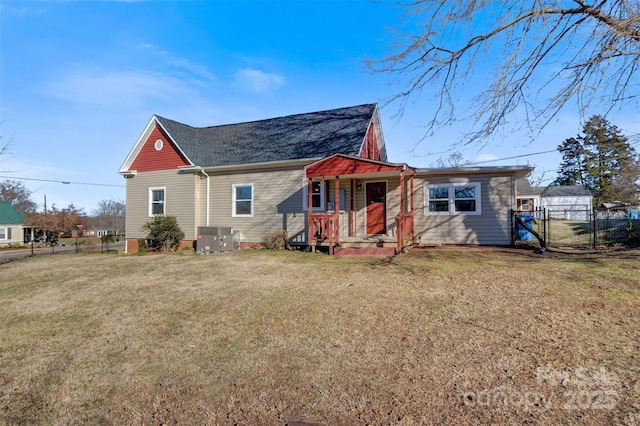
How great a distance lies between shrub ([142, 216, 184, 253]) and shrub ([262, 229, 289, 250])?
14.4ft

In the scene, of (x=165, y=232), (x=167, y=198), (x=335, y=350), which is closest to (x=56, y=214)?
(x=167, y=198)

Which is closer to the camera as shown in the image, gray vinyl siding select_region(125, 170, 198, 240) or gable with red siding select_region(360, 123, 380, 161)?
gable with red siding select_region(360, 123, 380, 161)

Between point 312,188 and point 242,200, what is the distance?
3.26 meters

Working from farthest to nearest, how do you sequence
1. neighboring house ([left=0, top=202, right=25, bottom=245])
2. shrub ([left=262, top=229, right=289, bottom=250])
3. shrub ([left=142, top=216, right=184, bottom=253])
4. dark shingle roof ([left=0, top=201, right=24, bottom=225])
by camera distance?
dark shingle roof ([left=0, top=201, right=24, bottom=225]), neighboring house ([left=0, top=202, right=25, bottom=245]), shrub ([left=142, top=216, right=184, bottom=253]), shrub ([left=262, top=229, right=289, bottom=250])

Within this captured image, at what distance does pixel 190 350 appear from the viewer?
12.3 ft

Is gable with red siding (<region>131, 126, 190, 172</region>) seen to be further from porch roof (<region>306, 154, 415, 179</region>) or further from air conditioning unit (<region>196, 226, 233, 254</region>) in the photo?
porch roof (<region>306, 154, 415, 179</region>)

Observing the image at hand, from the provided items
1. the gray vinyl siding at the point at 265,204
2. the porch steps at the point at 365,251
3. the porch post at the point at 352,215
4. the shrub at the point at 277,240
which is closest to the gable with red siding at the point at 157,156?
the gray vinyl siding at the point at 265,204

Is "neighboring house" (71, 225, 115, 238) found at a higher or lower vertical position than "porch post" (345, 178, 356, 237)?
lower

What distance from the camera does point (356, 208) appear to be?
41.3ft

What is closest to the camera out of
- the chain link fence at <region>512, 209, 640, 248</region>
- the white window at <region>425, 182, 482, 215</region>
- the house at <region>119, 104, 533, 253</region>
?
the chain link fence at <region>512, 209, 640, 248</region>

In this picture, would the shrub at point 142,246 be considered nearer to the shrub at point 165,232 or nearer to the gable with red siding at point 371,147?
the shrub at point 165,232

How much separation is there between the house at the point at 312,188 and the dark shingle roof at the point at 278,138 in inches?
2.2

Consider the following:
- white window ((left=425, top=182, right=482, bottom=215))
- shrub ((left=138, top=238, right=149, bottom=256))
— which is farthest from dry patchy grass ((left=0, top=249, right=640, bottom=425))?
shrub ((left=138, top=238, right=149, bottom=256))

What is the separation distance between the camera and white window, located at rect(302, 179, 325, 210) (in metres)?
12.4
